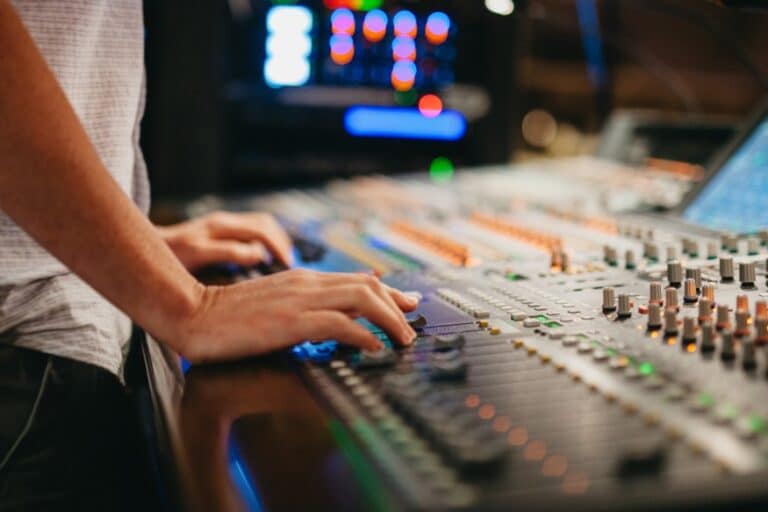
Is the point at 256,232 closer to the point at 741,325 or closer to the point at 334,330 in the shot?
the point at 334,330

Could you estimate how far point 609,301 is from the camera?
0.97 meters

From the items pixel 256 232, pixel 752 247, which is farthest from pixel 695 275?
pixel 256 232

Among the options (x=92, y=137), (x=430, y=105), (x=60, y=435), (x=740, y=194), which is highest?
(x=430, y=105)

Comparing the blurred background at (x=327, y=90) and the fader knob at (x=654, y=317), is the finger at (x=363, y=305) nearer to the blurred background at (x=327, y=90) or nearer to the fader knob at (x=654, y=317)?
the fader knob at (x=654, y=317)

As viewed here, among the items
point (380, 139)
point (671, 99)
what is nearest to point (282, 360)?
point (380, 139)

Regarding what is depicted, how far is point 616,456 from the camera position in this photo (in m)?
0.59

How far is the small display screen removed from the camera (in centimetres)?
148

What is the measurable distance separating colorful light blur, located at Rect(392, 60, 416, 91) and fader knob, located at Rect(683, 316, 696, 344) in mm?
2108

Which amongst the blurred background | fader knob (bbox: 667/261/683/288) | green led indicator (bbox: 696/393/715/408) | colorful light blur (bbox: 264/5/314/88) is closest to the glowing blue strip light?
the blurred background

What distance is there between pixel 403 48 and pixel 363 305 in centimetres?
206

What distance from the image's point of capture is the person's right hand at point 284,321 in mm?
879

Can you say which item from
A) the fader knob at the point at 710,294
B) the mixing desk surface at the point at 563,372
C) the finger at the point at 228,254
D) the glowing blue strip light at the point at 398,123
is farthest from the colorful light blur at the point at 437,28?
the fader knob at the point at 710,294

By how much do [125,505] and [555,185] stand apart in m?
1.37

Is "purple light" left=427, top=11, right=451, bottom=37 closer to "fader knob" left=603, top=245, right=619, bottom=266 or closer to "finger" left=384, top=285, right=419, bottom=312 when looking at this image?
"fader knob" left=603, top=245, right=619, bottom=266
